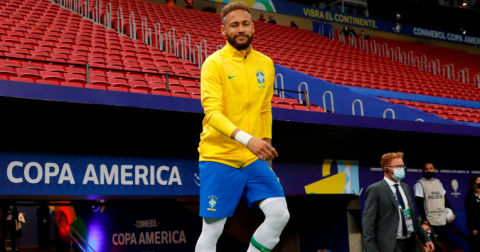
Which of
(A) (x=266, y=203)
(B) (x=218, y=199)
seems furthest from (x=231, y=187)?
(A) (x=266, y=203)

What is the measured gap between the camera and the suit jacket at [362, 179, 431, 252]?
5309 millimetres

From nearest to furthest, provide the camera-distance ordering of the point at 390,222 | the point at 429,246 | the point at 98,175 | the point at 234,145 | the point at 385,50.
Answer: the point at 234,145
the point at 429,246
the point at 390,222
the point at 98,175
the point at 385,50

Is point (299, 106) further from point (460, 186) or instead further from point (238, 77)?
point (238, 77)

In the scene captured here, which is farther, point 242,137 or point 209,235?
point 209,235

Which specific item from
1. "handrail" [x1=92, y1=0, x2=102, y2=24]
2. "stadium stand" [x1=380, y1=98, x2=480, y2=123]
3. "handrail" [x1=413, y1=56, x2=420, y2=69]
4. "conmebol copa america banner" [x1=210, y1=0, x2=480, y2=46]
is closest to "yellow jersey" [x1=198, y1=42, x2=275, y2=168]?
"stadium stand" [x1=380, y1=98, x2=480, y2=123]

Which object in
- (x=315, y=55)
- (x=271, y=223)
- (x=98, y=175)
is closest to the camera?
(x=271, y=223)

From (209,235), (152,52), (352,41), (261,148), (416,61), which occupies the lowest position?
(209,235)

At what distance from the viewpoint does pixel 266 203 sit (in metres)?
3.01

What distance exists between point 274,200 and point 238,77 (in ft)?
2.53

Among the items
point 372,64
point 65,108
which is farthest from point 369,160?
point 372,64

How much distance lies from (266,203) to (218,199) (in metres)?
0.28

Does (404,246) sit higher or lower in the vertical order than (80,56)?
lower

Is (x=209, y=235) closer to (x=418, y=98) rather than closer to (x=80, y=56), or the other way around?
(x=80, y=56)

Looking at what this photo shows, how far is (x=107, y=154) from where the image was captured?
22.4 ft
